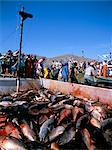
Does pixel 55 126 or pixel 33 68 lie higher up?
pixel 33 68

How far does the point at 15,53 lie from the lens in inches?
636

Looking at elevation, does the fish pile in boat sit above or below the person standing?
below

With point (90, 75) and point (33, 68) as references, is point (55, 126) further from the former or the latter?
point (33, 68)

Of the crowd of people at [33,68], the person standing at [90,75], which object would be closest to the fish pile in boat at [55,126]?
the person standing at [90,75]

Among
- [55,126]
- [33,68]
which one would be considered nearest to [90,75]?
[33,68]

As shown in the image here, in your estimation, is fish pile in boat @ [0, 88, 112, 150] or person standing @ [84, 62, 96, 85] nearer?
fish pile in boat @ [0, 88, 112, 150]

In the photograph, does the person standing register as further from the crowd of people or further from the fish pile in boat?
the fish pile in boat

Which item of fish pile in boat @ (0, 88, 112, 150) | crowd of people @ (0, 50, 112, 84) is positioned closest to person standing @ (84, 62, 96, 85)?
crowd of people @ (0, 50, 112, 84)

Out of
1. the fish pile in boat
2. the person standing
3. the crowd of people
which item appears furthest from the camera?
the crowd of people

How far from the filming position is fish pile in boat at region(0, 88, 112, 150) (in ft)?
20.6

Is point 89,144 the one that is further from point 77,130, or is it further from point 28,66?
point 28,66

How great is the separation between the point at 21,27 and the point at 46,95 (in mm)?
4267

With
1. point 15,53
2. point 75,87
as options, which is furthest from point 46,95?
point 15,53

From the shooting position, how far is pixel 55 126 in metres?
7.19
